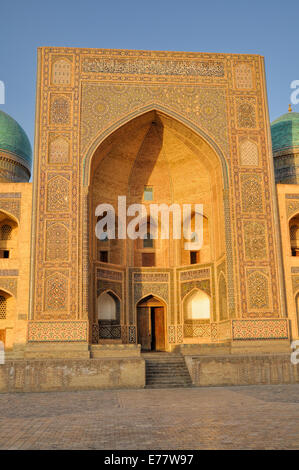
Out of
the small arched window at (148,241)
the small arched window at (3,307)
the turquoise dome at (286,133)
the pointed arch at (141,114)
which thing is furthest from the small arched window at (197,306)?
the turquoise dome at (286,133)

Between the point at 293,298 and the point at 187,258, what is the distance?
11.4 ft

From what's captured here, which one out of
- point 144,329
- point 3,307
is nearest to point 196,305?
point 144,329

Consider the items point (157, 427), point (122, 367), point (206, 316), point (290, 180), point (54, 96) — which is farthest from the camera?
point (290, 180)

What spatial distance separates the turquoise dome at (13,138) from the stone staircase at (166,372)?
985 centimetres

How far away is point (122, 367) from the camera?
991cm

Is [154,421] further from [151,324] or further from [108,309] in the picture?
[151,324]

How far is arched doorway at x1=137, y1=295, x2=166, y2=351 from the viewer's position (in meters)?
14.6

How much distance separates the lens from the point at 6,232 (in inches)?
567

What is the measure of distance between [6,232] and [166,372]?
6.62 meters

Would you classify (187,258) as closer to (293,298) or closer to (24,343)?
(293,298)

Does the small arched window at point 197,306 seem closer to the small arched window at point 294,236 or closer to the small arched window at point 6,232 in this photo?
the small arched window at point 294,236

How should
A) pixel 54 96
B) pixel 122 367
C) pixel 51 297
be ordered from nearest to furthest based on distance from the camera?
1. pixel 122 367
2. pixel 51 297
3. pixel 54 96

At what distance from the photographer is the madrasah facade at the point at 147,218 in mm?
11891

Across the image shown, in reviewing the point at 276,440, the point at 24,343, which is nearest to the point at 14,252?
the point at 24,343
